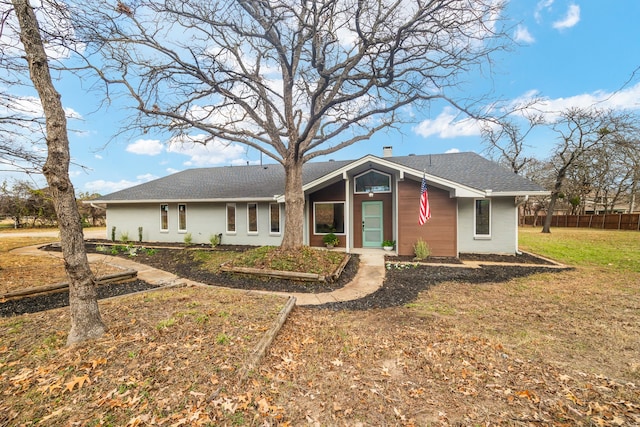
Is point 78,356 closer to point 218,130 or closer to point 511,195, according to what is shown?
point 218,130

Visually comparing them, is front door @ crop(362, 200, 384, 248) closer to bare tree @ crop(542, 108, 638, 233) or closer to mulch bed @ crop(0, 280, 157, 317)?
mulch bed @ crop(0, 280, 157, 317)

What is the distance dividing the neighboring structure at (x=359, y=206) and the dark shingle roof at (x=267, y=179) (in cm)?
6

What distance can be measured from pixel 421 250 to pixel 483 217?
3.50 meters

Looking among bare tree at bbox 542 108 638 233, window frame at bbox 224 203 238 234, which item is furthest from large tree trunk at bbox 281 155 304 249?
bare tree at bbox 542 108 638 233

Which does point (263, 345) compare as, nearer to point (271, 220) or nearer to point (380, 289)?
point (380, 289)

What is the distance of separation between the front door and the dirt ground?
658 centimetres

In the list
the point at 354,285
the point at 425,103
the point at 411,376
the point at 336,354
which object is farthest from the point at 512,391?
the point at 425,103

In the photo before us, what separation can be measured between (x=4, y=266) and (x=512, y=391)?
42.6 ft

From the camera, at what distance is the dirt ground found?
2219 millimetres

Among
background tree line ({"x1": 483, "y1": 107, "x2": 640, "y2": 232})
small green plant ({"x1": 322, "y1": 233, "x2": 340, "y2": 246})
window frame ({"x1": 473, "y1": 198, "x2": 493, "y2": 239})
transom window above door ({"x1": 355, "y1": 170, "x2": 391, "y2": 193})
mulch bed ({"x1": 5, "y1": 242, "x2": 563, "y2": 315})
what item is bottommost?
mulch bed ({"x1": 5, "y1": 242, "x2": 563, "y2": 315})

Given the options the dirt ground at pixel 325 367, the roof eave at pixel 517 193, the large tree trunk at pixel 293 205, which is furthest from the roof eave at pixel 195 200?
the roof eave at pixel 517 193

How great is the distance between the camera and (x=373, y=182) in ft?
37.5

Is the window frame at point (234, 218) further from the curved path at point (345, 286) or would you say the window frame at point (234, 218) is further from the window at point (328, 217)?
the curved path at point (345, 286)

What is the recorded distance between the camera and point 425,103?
25.7 feet
